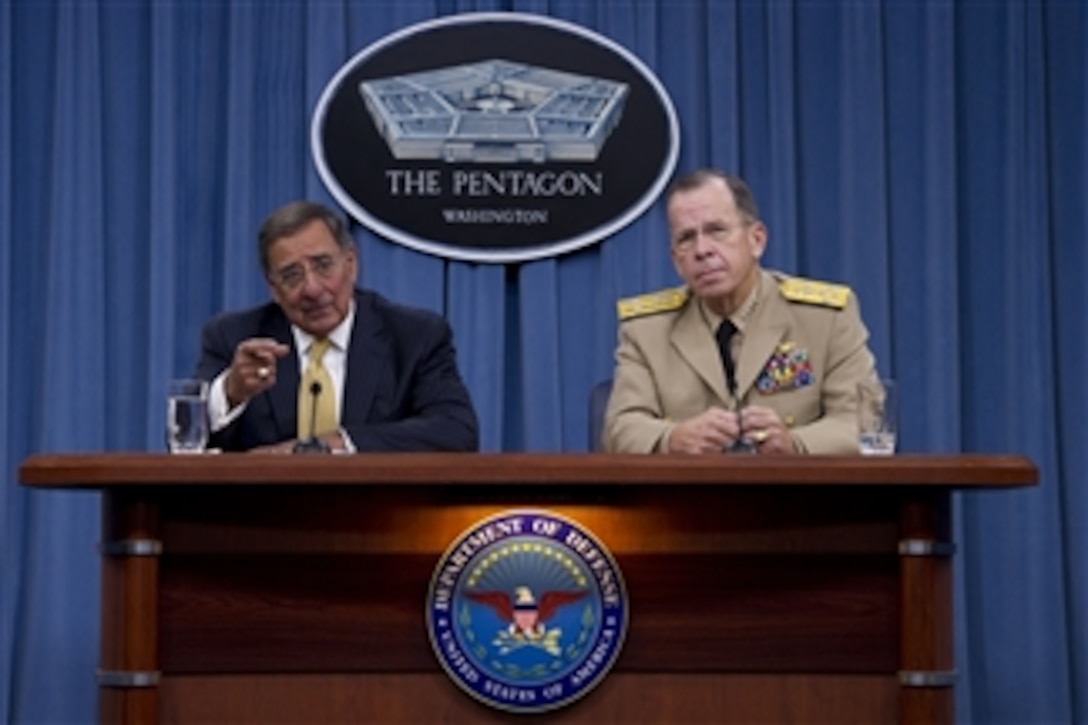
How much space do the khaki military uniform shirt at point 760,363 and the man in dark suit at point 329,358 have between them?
347 mm

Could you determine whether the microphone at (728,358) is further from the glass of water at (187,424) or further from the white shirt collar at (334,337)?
the glass of water at (187,424)

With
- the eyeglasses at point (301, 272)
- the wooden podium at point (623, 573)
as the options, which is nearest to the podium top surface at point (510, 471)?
the wooden podium at point (623, 573)

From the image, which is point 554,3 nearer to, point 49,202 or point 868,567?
point 49,202

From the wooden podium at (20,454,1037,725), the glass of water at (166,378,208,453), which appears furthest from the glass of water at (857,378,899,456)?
the glass of water at (166,378,208,453)

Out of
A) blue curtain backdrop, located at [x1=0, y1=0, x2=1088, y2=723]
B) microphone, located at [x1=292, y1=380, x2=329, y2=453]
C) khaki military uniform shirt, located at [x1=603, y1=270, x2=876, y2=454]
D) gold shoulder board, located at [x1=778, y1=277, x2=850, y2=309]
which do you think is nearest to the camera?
microphone, located at [x1=292, y1=380, x2=329, y2=453]

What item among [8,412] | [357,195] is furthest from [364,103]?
[8,412]

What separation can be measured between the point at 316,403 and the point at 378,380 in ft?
0.45

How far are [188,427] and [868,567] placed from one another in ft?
3.54

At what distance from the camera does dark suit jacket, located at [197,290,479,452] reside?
11.9 feet

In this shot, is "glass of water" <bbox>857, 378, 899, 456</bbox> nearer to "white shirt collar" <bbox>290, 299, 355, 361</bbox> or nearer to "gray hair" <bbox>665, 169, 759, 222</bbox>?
"gray hair" <bbox>665, 169, 759, 222</bbox>

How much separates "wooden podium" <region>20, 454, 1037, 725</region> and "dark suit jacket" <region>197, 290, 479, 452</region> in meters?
0.83

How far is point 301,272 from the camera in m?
3.67

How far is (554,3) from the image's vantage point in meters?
4.95

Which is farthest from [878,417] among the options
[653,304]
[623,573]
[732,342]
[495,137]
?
[495,137]
